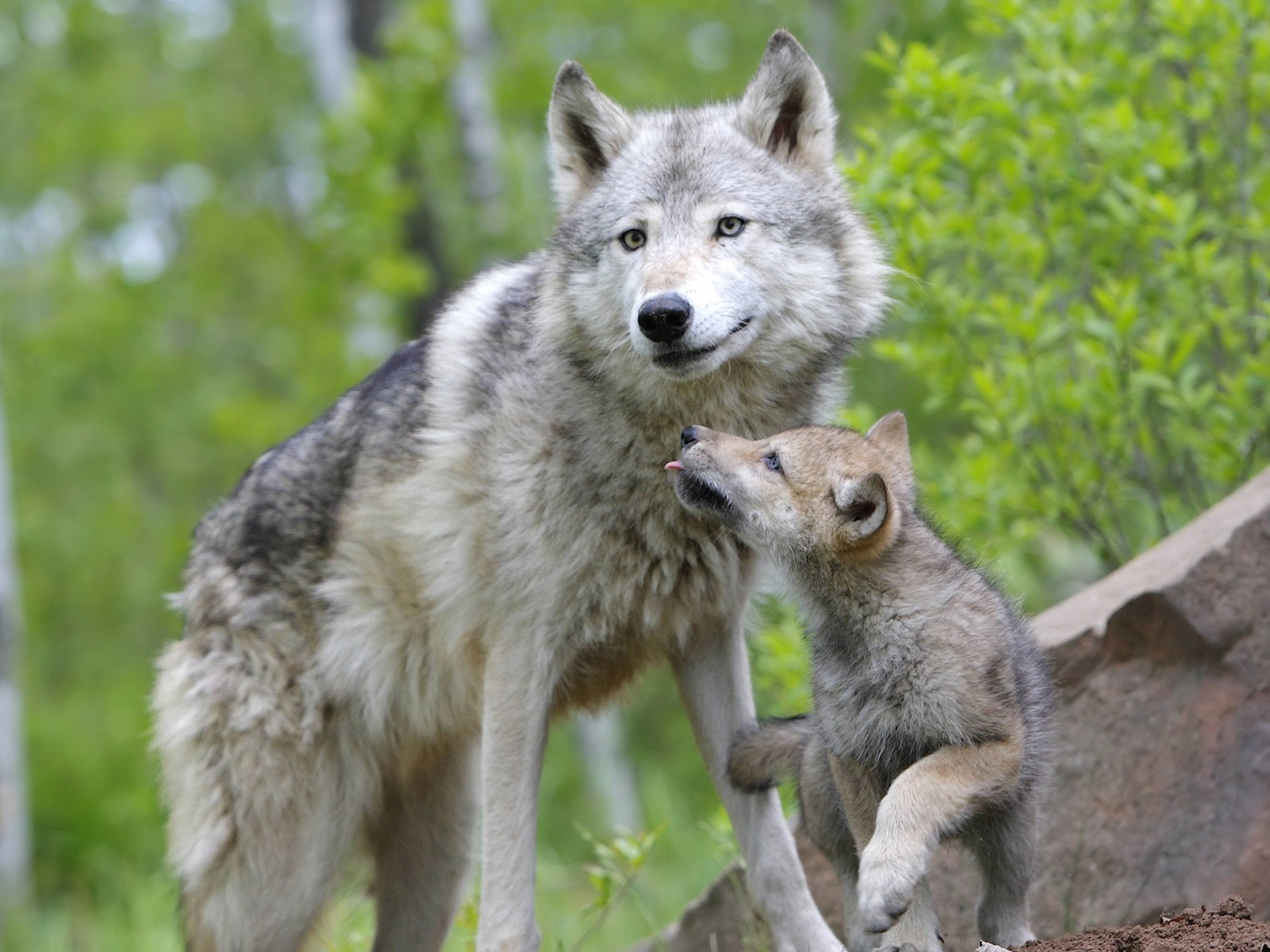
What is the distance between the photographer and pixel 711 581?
→ 445 cm

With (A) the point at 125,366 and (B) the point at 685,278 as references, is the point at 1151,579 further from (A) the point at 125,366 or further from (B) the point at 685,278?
(A) the point at 125,366

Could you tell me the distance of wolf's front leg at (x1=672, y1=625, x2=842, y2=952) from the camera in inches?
182

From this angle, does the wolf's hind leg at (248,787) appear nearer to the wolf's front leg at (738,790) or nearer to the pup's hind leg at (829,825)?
the wolf's front leg at (738,790)

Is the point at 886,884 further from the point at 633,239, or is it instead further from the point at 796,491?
the point at 633,239

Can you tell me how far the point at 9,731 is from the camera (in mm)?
10516

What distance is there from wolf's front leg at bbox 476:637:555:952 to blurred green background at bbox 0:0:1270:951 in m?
0.64

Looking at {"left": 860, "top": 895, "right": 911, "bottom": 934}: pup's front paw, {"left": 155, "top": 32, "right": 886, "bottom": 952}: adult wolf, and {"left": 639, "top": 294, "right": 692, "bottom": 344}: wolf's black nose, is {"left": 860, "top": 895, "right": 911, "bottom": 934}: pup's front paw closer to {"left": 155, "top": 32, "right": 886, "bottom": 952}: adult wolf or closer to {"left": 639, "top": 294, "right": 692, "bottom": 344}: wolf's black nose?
{"left": 155, "top": 32, "right": 886, "bottom": 952}: adult wolf

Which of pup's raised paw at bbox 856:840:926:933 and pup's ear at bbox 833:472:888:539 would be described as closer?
pup's raised paw at bbox 856:840:926:933

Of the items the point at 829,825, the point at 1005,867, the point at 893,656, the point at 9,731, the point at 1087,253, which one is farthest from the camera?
the point at 9,731

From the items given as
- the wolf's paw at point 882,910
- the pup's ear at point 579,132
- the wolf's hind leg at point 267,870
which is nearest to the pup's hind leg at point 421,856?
the wolf's hind leg at point 267,870

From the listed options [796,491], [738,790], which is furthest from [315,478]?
[796,491]

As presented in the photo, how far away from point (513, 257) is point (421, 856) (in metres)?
2.41

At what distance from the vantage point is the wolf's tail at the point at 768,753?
4.39 metres

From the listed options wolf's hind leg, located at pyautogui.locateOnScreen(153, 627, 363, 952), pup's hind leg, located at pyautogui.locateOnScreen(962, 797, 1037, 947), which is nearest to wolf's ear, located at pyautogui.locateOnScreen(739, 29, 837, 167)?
pup's hind leg, located at pyautogui.locateOnScreen(962, 797, 1037, 947)
